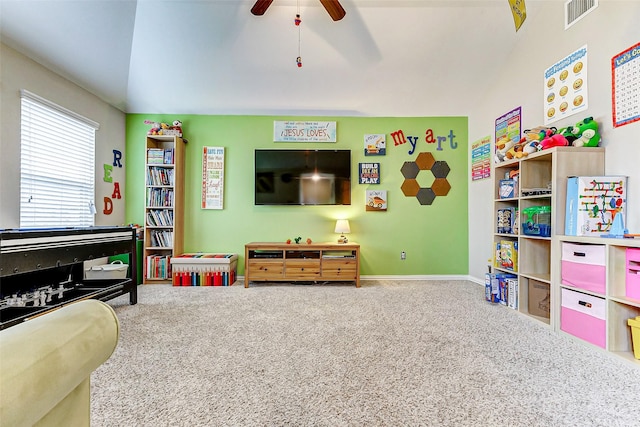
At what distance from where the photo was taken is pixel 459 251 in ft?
13.8

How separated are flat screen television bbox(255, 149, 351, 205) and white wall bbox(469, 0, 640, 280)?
1.81 meters

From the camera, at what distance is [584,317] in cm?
209

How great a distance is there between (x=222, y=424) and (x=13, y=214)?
279cm

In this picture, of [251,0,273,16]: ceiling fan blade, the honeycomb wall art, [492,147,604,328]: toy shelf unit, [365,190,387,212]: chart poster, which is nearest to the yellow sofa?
[251,0,273,16]: ceiling fan blade

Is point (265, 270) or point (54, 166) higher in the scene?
point (54, 166)

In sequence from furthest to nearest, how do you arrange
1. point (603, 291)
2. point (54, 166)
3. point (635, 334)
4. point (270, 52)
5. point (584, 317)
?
1. point (270, 52)
2. point (54, 166)
3. point (584, 317)
4. point (603, 291)
5. point (635, 334)

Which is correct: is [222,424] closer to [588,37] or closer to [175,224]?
[175,224]

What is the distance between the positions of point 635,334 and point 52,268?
14.6 ft

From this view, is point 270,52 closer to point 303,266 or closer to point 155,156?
point 155,156

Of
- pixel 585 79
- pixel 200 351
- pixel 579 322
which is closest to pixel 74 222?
pixel 200 351

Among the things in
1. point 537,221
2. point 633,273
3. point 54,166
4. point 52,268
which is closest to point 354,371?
point 633,273

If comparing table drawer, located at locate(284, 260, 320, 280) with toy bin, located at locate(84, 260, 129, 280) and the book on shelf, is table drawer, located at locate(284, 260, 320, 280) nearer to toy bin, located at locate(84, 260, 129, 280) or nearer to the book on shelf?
toy bin, located at locate(84, 260, 129, 280)

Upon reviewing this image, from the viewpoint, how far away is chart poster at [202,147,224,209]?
13.8ft

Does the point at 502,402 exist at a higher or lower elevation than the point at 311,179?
lower
